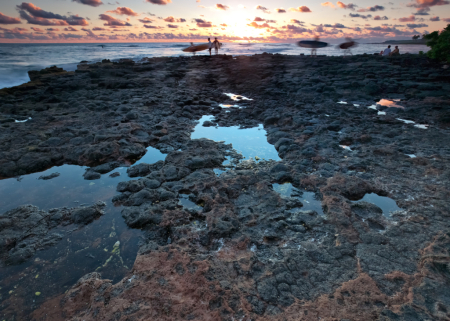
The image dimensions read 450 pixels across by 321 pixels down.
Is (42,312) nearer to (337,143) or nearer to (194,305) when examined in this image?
(194,305)

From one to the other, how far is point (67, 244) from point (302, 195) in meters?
3.96

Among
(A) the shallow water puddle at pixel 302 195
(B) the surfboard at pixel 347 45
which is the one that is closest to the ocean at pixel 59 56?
(B) the surfboard at pixel 347 45

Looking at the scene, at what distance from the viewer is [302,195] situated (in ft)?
14.1

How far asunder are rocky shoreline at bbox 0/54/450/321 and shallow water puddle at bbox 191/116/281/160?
10.4 inches

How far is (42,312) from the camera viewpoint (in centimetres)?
251

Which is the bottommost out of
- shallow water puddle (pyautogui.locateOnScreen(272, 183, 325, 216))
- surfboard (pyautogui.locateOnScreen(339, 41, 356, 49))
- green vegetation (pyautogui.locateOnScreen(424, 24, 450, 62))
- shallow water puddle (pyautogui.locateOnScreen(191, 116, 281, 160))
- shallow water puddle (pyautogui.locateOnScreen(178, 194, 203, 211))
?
shallow water puddle (pyautogui.locateOnScreen(178, 194, 203, 211))

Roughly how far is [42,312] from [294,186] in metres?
4.16

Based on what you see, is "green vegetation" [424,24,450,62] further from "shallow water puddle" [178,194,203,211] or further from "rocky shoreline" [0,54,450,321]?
"shallow water puddle" [178,194,203,211]

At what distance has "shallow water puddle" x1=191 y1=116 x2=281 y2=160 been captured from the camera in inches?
231

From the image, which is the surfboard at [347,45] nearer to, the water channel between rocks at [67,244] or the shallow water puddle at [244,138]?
the shallow water puddle at [244,138]

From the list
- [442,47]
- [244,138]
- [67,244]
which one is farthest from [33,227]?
[442,47]

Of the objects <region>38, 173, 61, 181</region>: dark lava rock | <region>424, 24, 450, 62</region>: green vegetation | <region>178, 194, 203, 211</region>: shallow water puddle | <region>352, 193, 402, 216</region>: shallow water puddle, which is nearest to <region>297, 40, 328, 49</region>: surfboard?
<region>424, 24, 450, 62</region>: green vegetation

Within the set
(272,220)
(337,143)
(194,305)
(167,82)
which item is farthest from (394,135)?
(167,82)

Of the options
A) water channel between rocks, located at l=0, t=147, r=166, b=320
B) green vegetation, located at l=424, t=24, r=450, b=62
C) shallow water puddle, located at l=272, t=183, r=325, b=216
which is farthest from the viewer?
green vegetation, located at l=424, t=24, r=450, b=62
